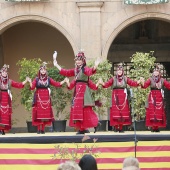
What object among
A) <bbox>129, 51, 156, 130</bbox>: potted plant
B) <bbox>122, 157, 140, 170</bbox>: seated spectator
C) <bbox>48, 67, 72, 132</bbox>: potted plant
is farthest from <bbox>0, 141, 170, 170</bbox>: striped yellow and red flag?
<bbox>48, 67, 72, 132</bbox>: potted plant

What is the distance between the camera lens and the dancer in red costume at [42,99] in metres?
13.2

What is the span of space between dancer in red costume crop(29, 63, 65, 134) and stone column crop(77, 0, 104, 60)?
470cm

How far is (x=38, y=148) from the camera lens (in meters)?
10.9

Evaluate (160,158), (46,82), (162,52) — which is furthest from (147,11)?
(160,158)

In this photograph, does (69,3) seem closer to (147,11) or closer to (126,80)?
(147,11)

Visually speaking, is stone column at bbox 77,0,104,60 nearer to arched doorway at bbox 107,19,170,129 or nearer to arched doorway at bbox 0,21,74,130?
→ arched doorway at bbox 0,21,74,130

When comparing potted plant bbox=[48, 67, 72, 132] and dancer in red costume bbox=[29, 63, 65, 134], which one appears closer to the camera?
dancer in red costume bbox=[29, 63, 65, 134]

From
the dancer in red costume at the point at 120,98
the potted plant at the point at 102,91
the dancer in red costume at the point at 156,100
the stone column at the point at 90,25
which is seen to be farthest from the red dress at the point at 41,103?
the stone column at the point at 90,25

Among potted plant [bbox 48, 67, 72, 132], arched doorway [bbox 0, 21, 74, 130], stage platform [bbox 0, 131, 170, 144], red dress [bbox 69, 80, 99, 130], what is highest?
arched doorway [bbox 0, 21, 74, 130]

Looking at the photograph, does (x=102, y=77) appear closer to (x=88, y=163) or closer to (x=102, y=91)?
(x=102, y=91)

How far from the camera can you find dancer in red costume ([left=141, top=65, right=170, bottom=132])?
522 inches

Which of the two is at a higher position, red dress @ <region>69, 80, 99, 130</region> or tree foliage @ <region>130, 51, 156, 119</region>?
tree foliage @ <region>130, 51, 156, 119</region>

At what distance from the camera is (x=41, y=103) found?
1331cm

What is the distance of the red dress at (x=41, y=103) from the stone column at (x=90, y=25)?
473 cm
